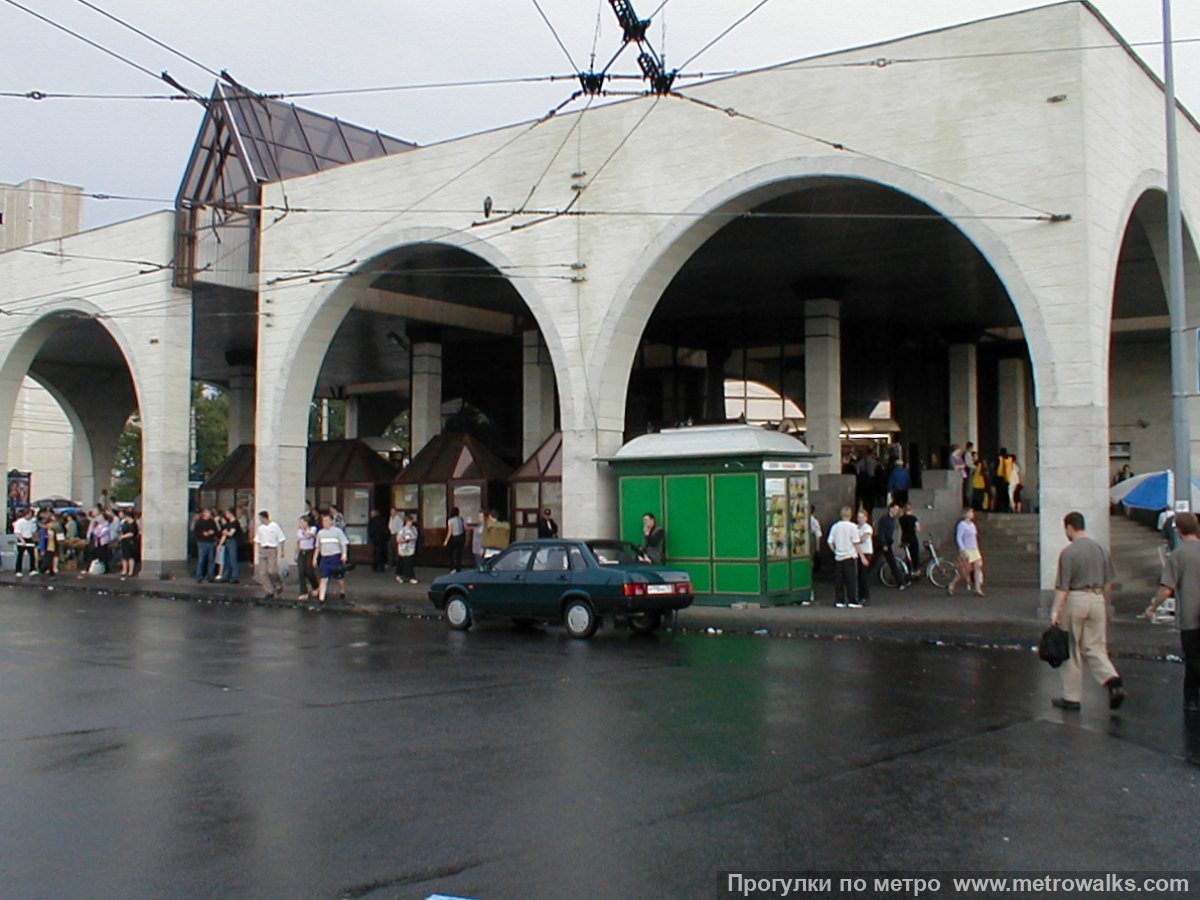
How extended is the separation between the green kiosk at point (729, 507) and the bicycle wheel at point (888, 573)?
10.9 feet

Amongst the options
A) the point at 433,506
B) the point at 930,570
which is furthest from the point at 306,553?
the point at 930,570

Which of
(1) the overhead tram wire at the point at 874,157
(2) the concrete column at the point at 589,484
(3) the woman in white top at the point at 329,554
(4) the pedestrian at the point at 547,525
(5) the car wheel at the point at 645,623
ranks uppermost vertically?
(1) the overhead tram wire at the point at 874,157

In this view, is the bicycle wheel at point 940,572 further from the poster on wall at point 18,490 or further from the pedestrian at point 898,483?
the poster on wall at point 18,490

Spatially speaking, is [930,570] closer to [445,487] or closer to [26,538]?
[445,487]

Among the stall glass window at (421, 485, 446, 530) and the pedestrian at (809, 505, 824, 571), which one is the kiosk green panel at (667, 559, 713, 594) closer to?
the pedestrian at (809, 505, 824, 571)

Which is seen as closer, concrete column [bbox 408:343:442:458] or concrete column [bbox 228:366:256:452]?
concrete column [bbox 408:343:442:458]

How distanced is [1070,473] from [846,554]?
3.86 metres

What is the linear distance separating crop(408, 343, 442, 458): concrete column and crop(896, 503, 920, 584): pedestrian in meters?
17.0

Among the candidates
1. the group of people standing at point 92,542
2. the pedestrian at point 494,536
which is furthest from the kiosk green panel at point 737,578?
the group of people standing at point 92,542

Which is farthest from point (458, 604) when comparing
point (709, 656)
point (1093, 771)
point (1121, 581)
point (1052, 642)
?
point (1121, 581)

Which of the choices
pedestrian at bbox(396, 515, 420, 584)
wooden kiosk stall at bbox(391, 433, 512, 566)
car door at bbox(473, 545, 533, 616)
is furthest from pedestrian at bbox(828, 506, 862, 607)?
wooden kiosk stall at bbox(391, 433, 512, 566)

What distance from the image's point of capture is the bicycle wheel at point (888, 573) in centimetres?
2269

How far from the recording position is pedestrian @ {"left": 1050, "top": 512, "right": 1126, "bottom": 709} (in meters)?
9.68

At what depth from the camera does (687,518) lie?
1975 centimetres
